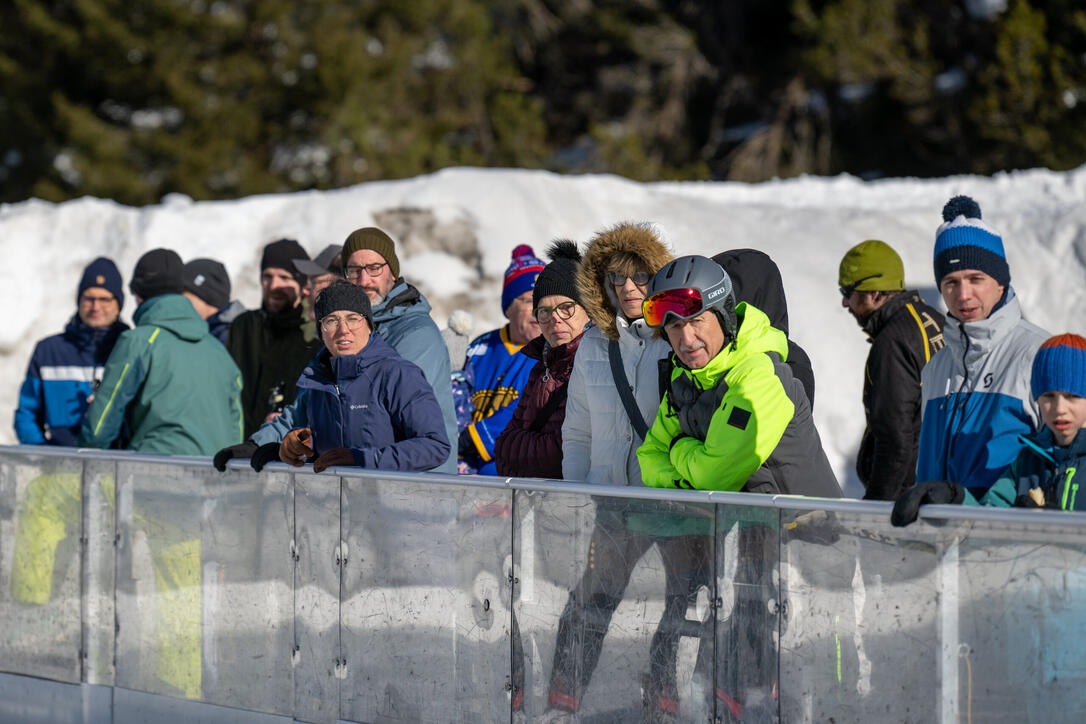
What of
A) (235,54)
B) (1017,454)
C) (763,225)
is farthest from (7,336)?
(1017,454)

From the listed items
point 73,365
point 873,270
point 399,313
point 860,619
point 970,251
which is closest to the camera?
point 860,619

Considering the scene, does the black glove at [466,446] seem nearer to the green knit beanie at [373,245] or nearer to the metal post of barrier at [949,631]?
the green knit beanie at [373,245]

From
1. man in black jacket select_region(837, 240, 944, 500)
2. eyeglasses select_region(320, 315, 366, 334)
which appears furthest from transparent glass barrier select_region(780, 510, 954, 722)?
eyeglasses select_region(320, 315, 366, 334)

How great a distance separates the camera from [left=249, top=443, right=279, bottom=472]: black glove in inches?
194

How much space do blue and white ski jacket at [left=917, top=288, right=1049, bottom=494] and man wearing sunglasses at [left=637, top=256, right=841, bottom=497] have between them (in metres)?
0.43

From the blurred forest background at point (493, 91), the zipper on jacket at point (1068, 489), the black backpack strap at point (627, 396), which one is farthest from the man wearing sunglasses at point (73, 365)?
the blurred forest background at point (493, 91)

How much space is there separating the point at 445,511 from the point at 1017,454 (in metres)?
1.85

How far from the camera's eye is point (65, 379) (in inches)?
285

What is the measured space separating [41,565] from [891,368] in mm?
3758

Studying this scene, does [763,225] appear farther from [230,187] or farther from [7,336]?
[230,187]

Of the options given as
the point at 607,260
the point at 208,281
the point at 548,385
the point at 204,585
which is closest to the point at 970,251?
the point at 607,260

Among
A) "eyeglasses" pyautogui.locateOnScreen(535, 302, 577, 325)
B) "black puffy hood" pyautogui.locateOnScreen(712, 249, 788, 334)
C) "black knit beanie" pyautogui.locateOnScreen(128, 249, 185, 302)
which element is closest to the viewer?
"black puffy hood" pyautogui.locateOnScreen(712, 249, 788, 334)

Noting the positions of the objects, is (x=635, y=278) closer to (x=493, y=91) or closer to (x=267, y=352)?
(x=267, y=352)

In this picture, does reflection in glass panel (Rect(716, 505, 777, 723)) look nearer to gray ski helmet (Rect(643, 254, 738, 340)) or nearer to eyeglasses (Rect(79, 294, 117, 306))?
gray ski helmet (Rect(643, 254, 738, 340))
